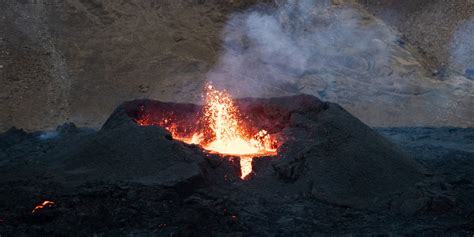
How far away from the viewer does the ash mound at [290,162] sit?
6.86m

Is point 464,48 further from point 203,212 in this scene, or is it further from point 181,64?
point 203,212

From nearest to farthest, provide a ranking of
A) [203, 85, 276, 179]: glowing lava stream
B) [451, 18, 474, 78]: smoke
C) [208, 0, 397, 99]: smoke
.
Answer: [203, 85, 276, 179]: glowing lava stream
[208, 0, 397, 99]: smoke
[451, 18, 474, 78]: smoke

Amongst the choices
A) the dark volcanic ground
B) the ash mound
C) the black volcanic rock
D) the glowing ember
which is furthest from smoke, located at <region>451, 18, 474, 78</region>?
the glowing ember

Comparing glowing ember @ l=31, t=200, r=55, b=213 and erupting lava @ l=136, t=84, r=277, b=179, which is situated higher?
erupting lava @ l=136, t=84, r=277, b=179

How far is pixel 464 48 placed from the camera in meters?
20.5

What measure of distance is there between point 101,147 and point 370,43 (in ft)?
39.2

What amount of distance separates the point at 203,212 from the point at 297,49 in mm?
11820

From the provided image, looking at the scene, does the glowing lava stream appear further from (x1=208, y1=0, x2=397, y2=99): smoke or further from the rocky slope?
(x1=208, y1=0, x2=397, y2=99): smoke

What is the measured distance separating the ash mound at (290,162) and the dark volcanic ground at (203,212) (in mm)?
239

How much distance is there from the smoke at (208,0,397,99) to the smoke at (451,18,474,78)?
10.9ft

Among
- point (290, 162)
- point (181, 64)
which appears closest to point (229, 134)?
point (290, 162)

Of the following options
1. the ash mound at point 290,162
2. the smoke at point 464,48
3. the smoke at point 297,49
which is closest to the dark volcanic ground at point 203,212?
the ash mound at point 290,162

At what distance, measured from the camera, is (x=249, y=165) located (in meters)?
7.66

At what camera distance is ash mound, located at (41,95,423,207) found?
686cm
